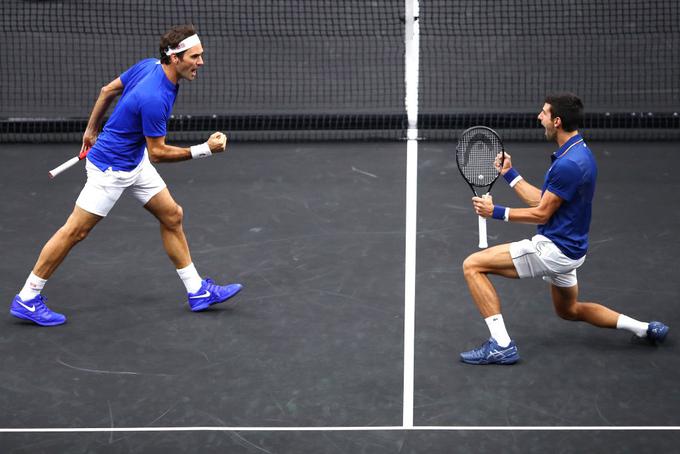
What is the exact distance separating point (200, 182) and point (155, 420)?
14.9 feet

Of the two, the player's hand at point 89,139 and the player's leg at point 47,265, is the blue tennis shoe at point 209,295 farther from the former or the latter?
the player's hand at point 89,139

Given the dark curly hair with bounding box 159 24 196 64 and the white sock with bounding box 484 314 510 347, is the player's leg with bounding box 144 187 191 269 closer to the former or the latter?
the dark curly hair with bounding box 159 24 196 64

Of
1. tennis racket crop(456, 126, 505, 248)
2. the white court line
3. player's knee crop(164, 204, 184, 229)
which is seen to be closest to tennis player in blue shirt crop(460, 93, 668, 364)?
tennis racket crop(456, 126, 505, 248)

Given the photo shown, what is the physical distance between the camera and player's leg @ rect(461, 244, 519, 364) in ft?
23.9

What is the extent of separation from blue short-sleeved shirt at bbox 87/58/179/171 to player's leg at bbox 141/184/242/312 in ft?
0.94

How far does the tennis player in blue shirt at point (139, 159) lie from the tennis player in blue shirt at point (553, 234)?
76.1 inches

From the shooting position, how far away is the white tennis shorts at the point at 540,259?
23.6 ft

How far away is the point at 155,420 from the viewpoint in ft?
22.3

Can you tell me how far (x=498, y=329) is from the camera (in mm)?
7320

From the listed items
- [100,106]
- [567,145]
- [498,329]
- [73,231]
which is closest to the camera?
[567,145]

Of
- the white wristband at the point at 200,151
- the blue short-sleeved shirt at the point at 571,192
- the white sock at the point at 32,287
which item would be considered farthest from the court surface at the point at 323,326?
the white wristband at the point at 200,151

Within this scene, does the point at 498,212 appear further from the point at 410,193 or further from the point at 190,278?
the point at 410,193

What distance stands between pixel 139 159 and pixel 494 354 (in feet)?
9.26

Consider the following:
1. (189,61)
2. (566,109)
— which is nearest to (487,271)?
(566,109)
